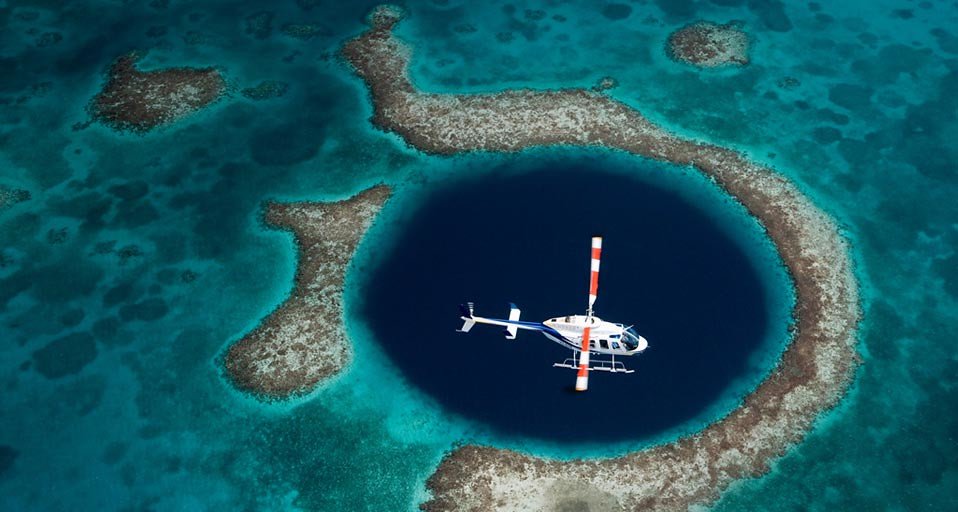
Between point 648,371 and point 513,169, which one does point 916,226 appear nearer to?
point 648,371

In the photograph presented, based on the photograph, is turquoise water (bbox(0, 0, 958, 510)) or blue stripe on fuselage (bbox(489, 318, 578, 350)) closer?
turquoise water (bbox(0, 0, 958, 510))

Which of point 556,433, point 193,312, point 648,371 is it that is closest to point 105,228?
point 193,312

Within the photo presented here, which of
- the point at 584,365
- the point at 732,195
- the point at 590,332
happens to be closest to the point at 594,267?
the point at 590,332

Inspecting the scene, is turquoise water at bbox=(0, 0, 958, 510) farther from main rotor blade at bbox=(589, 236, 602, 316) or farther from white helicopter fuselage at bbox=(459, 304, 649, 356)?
main rotor blade at bbox=(589, 236, 602, 316)

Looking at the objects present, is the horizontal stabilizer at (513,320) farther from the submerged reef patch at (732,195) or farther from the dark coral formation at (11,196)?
the dark coral formation at (11,196)

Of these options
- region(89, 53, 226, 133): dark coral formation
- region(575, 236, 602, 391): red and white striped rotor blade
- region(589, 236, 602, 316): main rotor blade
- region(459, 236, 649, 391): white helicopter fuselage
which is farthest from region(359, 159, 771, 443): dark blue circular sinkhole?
region(89, 53, 226, 133): dark coral formation
